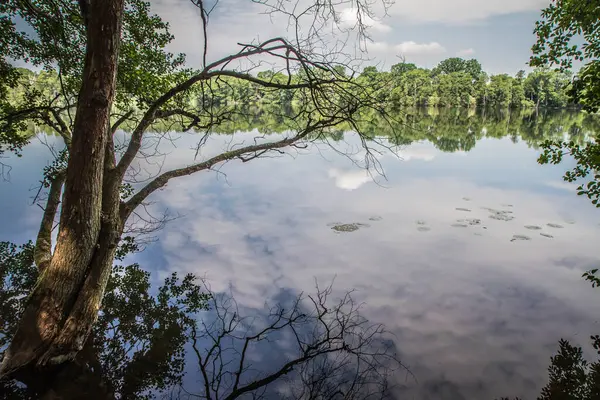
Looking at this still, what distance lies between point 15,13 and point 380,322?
790 cm

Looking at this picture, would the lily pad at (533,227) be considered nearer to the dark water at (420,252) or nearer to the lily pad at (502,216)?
the dark water at (420,252)

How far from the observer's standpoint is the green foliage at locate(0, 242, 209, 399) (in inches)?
161

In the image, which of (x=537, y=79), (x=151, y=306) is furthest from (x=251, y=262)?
(x=537, y=79)

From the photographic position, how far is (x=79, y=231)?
370 centimetres

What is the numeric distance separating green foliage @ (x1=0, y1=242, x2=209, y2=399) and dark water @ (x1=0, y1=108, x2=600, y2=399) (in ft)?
1.30

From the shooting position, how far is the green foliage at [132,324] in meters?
4.10

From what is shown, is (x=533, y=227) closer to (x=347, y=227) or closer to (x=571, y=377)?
(x=347, y=227)

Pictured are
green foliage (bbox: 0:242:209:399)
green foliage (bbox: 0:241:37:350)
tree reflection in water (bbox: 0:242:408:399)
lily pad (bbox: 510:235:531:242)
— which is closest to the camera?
tree reflection in water (bbox: 0:242:408:399)

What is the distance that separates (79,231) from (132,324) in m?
2.05

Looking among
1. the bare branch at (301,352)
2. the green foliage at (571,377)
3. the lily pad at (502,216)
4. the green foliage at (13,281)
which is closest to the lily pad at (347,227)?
the bare branch at (301,352)

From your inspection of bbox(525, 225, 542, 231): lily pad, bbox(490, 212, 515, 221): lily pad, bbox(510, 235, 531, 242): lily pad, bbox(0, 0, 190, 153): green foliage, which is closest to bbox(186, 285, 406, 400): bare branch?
bbox(0, 0, 190, 153): green foliage

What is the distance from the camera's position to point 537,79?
214ft

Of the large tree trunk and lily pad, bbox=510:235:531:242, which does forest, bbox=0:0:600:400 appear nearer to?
the large tree trunk

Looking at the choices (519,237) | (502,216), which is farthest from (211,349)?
(502,216)
